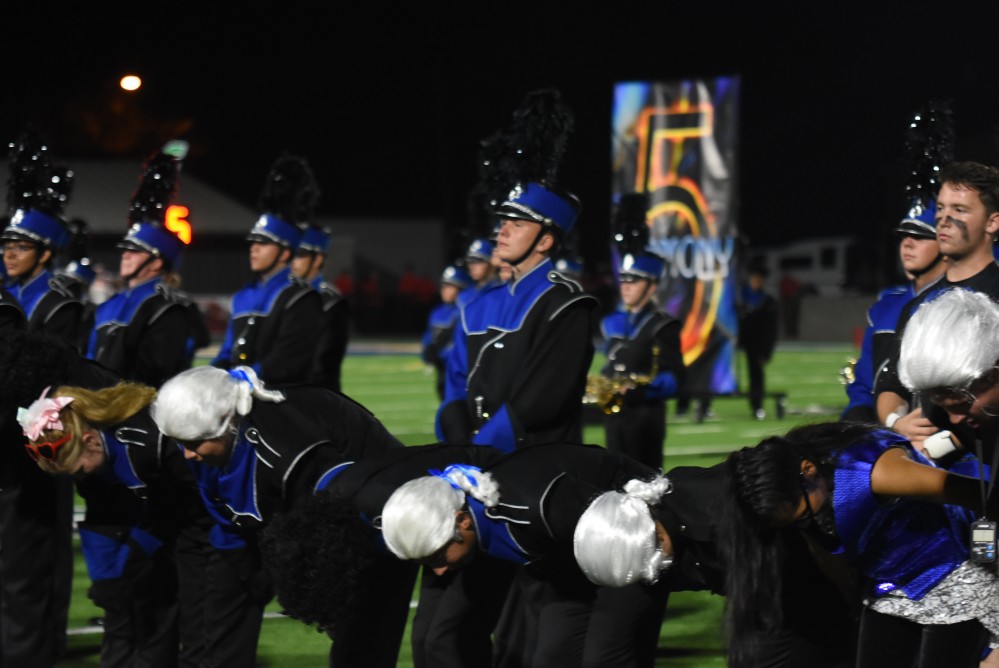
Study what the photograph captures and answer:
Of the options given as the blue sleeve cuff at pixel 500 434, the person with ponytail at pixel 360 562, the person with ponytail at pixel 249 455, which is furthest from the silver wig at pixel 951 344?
the blue sleeve cuff at pixel 500 434

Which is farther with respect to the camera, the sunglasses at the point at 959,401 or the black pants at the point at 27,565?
the black pants at the point at 27,565

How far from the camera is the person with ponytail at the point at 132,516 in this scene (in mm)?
4500

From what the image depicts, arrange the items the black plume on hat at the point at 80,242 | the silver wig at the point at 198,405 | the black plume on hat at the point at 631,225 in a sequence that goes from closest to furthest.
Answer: the silver wig at the point at 198,405
the black plume on hat at the point at 631,225
the black plume on hat at the point at 80,242

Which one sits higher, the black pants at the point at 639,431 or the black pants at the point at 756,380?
the black pants at the point at 639,431

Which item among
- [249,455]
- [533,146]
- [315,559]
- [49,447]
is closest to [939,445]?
[315,559]

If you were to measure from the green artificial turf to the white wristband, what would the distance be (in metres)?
1.52

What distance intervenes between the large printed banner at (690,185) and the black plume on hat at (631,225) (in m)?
3.86

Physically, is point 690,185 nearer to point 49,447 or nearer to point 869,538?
point 49,447

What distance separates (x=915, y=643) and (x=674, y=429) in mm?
11984

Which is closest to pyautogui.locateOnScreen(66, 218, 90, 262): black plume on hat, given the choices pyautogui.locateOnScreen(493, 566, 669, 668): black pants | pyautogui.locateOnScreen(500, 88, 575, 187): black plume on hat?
pyautogui.locateOnScreen(500, 88, 575, 187): black plume on hat

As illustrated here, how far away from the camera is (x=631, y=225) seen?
10.1m

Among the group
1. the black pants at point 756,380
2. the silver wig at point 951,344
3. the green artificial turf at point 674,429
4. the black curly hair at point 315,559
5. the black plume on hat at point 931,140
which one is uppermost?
the black plume on hat at point 931,140

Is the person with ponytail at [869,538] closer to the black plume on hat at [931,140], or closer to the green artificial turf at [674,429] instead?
the green artificial turf at [674,429]

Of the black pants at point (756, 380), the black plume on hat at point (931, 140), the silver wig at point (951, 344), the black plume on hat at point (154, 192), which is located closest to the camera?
the silver wig at point (951, 344)
